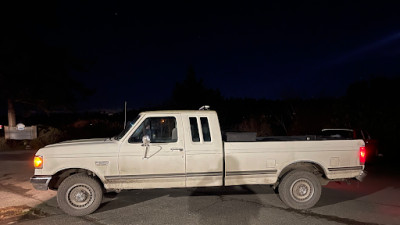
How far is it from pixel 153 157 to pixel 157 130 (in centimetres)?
55

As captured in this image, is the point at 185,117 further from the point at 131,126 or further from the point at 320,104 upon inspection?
the point at 320,104

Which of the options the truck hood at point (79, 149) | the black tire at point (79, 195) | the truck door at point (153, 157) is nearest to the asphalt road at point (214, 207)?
the black tire at point (79, 195)

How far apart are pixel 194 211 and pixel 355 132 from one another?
7.82 meters

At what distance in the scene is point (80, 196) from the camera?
6.53 m

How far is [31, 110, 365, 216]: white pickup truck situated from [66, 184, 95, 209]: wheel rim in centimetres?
2

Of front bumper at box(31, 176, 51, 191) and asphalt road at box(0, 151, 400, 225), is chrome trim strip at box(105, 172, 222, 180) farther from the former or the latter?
front bumper at box(31, 176, 51, 191)

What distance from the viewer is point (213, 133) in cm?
678

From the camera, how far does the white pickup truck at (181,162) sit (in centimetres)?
647

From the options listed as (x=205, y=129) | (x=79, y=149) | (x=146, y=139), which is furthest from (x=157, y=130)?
(x=79, y=149)

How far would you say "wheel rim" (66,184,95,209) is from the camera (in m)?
6.50

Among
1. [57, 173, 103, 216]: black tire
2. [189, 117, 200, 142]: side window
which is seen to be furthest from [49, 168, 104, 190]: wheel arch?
[189, 117, 200, 142]: side window

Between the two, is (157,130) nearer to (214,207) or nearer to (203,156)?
(203,156)

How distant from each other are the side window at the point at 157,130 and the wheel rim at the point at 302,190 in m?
2.64

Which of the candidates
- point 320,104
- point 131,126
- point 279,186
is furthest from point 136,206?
point 320,104
